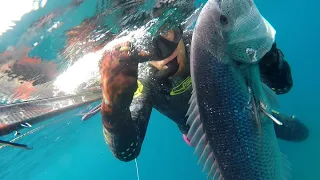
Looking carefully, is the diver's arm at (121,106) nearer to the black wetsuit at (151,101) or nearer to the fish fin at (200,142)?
the black wetsuit at (151,101)

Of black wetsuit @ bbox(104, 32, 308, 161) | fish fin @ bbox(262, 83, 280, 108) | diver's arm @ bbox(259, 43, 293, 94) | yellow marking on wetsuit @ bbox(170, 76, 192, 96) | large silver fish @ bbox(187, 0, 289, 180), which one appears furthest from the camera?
yellow marking on wetsuit @ bbox(170, 76, 192, 96)

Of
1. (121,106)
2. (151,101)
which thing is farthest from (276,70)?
(151,101)

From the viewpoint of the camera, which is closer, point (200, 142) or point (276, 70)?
point (200, 142)

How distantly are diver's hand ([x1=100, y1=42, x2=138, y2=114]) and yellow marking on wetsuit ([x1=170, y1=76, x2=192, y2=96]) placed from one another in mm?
1848

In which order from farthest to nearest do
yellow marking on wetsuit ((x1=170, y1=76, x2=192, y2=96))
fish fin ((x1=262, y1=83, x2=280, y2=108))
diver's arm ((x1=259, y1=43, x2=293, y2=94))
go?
yellow marking on wetsuit ((x1=170, y1=76, x2=192, y2=96)) → diver's arm ((x1=259, y1=43, x2=293, y2=94)) → fish fin ((x1=262, y1=83, x2=280, y2=108))

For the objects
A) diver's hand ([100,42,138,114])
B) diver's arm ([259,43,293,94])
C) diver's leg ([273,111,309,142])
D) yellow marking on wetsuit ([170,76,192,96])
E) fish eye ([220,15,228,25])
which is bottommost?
diver's leg ([273,111,309,142])

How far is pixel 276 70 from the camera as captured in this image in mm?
3121

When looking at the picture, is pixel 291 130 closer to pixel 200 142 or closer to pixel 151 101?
pixel 151 101

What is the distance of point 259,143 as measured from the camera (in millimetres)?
1792

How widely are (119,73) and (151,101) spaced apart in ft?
6.61

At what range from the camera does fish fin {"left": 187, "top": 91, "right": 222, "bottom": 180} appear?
169 centimetres

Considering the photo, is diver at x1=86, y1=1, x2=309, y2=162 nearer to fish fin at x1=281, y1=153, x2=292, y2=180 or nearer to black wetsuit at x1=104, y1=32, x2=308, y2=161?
black wetsuit at x1=104, y1=32, x2=308, y2=161

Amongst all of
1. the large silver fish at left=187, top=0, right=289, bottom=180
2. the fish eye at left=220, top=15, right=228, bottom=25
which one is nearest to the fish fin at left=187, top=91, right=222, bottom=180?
the large silver fish at left=187, top=0, right=289, bottom=180

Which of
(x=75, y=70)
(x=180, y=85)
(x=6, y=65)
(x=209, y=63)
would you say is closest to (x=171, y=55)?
(x=180, y=85)
